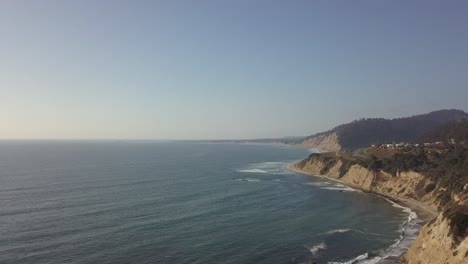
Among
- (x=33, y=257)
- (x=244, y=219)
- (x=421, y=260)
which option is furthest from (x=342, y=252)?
(x=33, y=257)

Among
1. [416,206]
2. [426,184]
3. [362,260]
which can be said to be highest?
[426,184]

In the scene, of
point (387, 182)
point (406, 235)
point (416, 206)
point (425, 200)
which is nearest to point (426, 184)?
point (425, 200)

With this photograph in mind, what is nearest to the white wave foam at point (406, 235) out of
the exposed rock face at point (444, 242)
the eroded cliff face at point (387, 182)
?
the exposed rock face at point (444, 242)

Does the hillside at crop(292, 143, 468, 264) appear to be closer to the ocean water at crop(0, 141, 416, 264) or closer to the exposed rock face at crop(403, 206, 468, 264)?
the exposed rock face at crop(403, 206, 468, 264)

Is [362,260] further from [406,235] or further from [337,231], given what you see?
[406,235]

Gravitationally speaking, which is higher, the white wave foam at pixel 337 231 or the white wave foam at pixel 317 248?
the white wave foam at pixel 337 231

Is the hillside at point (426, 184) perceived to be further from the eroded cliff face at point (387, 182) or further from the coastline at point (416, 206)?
the coastline at point (416, 206)

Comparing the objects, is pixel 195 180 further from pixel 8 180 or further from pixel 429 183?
pixel 429 183

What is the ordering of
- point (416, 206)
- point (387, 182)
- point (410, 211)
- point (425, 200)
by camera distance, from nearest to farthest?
point (410, 211) < point (416, 206) < point (425, 200) < point (387, 182)
